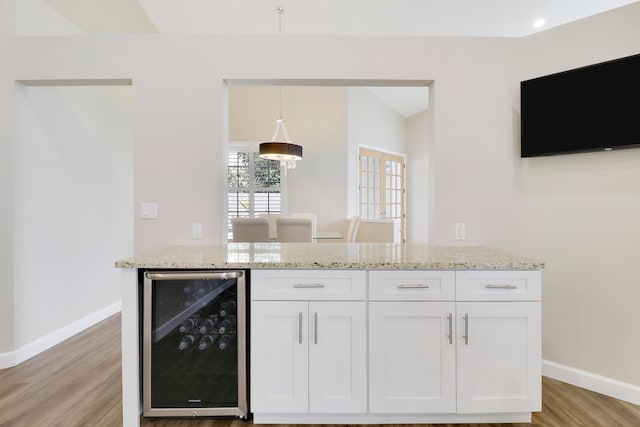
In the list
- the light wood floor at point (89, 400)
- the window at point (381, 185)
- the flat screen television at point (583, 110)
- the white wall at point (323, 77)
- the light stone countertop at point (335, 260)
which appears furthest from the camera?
the window at point (381, 185)

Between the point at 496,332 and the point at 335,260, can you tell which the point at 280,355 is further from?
the point at 496,332

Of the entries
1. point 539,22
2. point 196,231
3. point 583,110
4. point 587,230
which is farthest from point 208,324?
point 539,22

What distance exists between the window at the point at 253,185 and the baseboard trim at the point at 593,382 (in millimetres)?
4306

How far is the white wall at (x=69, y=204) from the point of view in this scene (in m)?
2.43

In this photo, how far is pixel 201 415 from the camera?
1642 millimetres

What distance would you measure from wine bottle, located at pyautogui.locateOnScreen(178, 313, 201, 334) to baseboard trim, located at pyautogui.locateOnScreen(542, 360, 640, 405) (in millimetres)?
2379

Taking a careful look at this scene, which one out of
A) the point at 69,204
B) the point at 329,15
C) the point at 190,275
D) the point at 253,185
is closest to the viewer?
the point at 190,275

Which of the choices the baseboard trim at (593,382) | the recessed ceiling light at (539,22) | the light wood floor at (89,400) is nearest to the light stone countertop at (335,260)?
the light wood floor at (89,400)

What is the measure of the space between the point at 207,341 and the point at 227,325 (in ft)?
0.44

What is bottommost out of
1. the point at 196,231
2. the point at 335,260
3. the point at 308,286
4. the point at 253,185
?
the point at 308,286

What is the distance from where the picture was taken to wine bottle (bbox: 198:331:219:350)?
1.65 metres

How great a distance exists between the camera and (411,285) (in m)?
1.60

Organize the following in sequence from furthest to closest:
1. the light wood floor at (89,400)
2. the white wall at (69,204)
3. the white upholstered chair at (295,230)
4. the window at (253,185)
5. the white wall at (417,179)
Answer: the white wall at (417,179)
the window at (253,185)
the white upholstered chair at (295,230)
the white wall at (69,204)
the light wood floor at (89,400)

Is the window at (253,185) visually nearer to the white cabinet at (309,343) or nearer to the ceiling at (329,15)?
the ceiling at (329,15)
